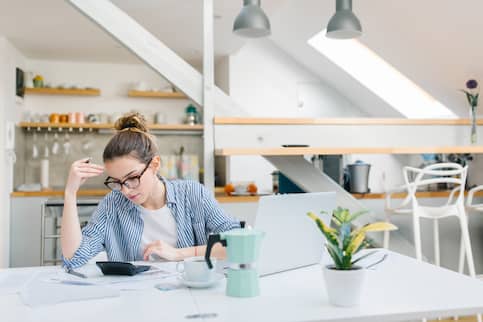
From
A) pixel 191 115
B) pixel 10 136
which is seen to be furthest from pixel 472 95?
pixel 10 136

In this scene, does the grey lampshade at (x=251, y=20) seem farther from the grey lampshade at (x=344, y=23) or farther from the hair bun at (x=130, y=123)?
the hair bun at (x=130, y=123)

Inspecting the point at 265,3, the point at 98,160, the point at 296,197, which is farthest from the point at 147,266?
the point at 98,160

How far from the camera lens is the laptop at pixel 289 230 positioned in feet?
4.82

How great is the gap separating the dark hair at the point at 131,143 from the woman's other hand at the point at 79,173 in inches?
3.8

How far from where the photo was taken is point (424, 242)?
4.20 metres

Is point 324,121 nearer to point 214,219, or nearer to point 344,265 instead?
point 214,219

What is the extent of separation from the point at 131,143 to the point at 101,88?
4.27 metres

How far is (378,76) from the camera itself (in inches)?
228

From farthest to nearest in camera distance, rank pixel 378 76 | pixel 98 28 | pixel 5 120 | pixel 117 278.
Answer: pixel 378 76
pixel 5 120
pixel 98 28
pixel 117 278

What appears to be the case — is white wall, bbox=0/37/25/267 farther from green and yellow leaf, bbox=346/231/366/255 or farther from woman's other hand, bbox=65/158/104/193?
green and yellow leaf, bbox=346/231/366/255

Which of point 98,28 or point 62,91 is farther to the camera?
point 62,91

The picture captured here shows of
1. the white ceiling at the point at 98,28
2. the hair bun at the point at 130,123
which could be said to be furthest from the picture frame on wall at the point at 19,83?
the hair bun at the point at 130,123

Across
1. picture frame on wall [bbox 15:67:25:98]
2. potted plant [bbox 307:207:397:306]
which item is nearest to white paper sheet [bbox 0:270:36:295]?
potted plant [bbox 307:207:397:306]

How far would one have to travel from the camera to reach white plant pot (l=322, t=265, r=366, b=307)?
3.95 feet
